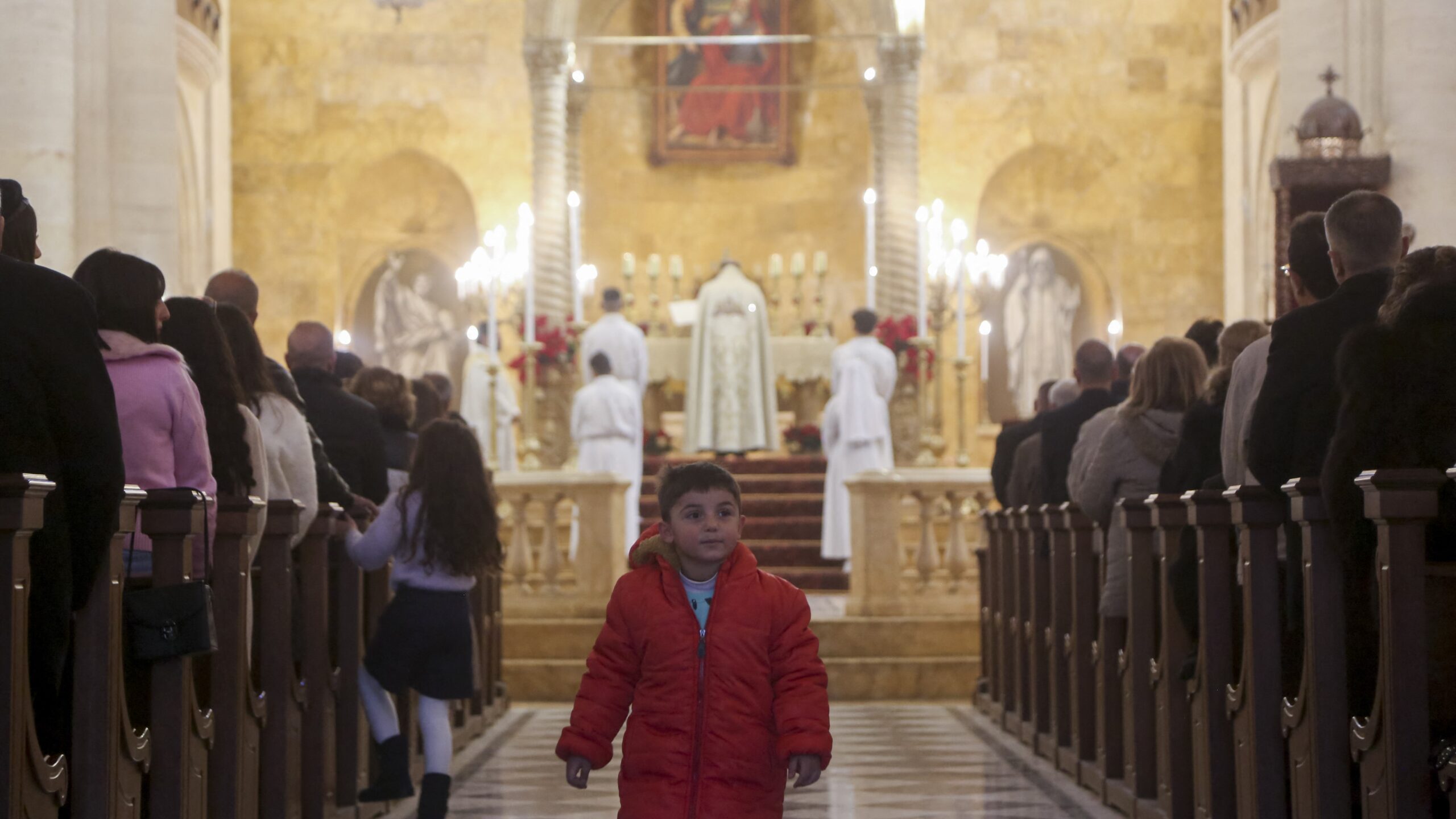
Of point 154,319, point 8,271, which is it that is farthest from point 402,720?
point 8,271

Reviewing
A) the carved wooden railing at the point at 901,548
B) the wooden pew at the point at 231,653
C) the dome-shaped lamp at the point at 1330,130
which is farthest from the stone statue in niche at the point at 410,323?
the wooden pew at the point at 231,653

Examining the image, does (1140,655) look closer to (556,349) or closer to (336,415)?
(336,415)

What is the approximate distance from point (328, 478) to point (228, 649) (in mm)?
1500

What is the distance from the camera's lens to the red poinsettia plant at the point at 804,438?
1769 centimetres

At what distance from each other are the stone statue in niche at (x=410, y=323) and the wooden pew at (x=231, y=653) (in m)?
16.4

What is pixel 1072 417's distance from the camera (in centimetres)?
840

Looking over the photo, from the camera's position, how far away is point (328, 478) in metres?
6.40

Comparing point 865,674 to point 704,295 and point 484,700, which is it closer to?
point 484,700

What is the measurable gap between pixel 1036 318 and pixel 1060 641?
42.6 ft

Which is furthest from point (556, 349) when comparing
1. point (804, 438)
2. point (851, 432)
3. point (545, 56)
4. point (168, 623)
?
point (168, 623)

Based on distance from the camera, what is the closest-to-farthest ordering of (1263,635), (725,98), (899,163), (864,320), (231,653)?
1. (1263,635)
2. (231,653)
3. (864,320)
4. (899,163)
5. (725,98)

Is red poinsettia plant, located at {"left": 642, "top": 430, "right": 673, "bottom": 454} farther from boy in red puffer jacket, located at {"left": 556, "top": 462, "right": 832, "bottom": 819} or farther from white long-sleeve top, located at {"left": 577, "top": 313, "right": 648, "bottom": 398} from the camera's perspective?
boy in red puffer jacket, located at {"left": 556, "top": 462, "right": 832, "bottom": 819}

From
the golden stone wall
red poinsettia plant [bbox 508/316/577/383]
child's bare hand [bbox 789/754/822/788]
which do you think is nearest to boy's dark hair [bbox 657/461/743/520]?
child's bare hand [bbox 789/754/822/788]

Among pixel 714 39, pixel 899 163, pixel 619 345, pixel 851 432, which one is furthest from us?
pixel 714 39
